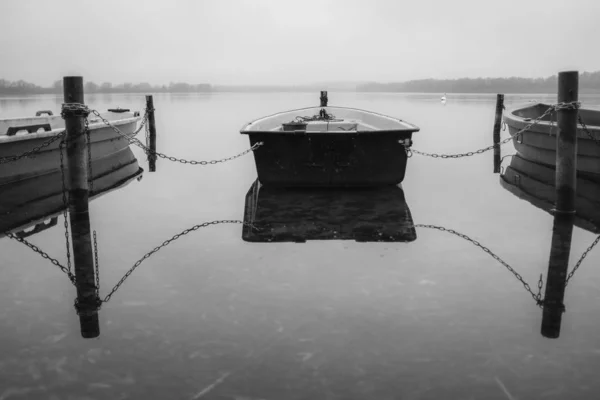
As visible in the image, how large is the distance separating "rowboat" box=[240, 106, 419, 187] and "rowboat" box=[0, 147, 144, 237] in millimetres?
4246

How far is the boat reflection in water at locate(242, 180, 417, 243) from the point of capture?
357 inches

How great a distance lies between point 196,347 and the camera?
4996 millimetres

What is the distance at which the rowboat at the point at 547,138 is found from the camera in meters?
12.5

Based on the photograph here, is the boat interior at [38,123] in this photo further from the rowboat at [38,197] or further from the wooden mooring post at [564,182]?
the wooden mooring post at [564,182]

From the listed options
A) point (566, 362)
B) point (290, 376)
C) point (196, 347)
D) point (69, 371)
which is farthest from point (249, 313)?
point (566, 362)

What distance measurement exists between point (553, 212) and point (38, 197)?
32.9 ft

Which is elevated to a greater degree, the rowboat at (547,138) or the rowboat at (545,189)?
the rowboat at (547,138)

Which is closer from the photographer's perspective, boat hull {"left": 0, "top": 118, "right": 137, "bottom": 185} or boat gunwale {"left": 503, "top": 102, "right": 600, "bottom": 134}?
boat hull {"left": 0, "top": 118, "right": 137, "bottom": 185}

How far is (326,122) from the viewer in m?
15.1

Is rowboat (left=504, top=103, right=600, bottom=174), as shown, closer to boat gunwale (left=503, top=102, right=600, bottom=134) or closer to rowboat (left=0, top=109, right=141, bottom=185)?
boat gunwale (left=503, top=102, right=600, bottom=134)

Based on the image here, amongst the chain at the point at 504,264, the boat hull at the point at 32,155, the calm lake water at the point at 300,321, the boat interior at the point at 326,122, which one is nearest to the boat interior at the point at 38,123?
the boat hull at the point at 32,155

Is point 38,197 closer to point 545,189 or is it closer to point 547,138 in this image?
point 545,189

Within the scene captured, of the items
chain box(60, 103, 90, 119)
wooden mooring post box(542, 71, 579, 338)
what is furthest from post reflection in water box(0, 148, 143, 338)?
wooden mooring post box(542, 71, 579, 338)

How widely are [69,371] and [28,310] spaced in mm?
1682
